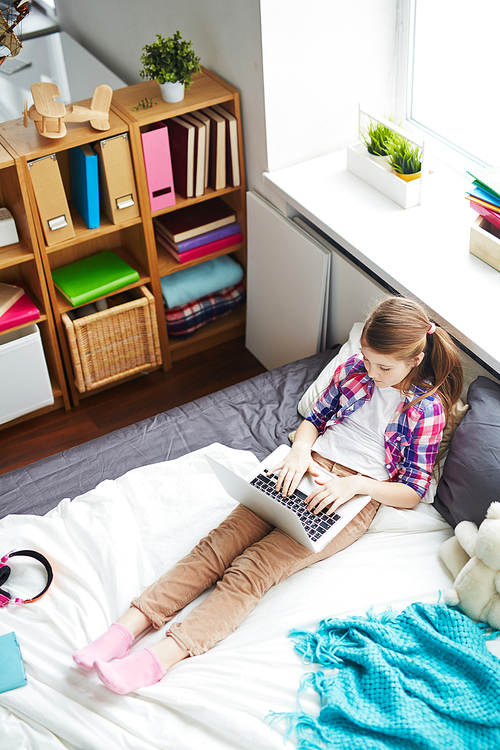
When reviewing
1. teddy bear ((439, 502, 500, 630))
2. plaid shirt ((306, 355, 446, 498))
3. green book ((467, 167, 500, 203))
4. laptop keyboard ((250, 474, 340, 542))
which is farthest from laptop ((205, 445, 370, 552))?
green book ((467, 167, 500, 203))

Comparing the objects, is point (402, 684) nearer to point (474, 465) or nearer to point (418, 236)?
point (474, 465)

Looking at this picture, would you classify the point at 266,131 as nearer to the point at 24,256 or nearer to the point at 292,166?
the point at 292,166

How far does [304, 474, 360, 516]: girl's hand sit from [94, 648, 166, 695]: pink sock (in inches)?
18.2

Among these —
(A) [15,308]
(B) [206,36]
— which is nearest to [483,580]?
(A) [15,308]

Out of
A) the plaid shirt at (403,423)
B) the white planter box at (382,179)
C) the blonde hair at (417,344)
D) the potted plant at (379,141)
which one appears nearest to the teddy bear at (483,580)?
the plaid shirt at (403,423)

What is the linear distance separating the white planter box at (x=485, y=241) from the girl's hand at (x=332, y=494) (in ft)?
2.34

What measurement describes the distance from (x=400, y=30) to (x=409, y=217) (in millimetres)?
648

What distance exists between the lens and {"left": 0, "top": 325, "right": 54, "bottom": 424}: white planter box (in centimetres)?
224

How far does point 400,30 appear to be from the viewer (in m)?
2.26

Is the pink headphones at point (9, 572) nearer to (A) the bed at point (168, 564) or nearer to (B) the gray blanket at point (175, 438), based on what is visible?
(A) the bed at point (168, 564)

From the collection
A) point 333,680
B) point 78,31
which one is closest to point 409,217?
point 333,680

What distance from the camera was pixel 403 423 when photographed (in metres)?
1.66

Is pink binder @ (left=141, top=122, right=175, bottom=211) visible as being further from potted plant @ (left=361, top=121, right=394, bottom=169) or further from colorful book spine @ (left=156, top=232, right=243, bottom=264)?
potted plant @ (left=361, top=121, right=394, bottom=169)

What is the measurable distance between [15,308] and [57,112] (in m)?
0.62
